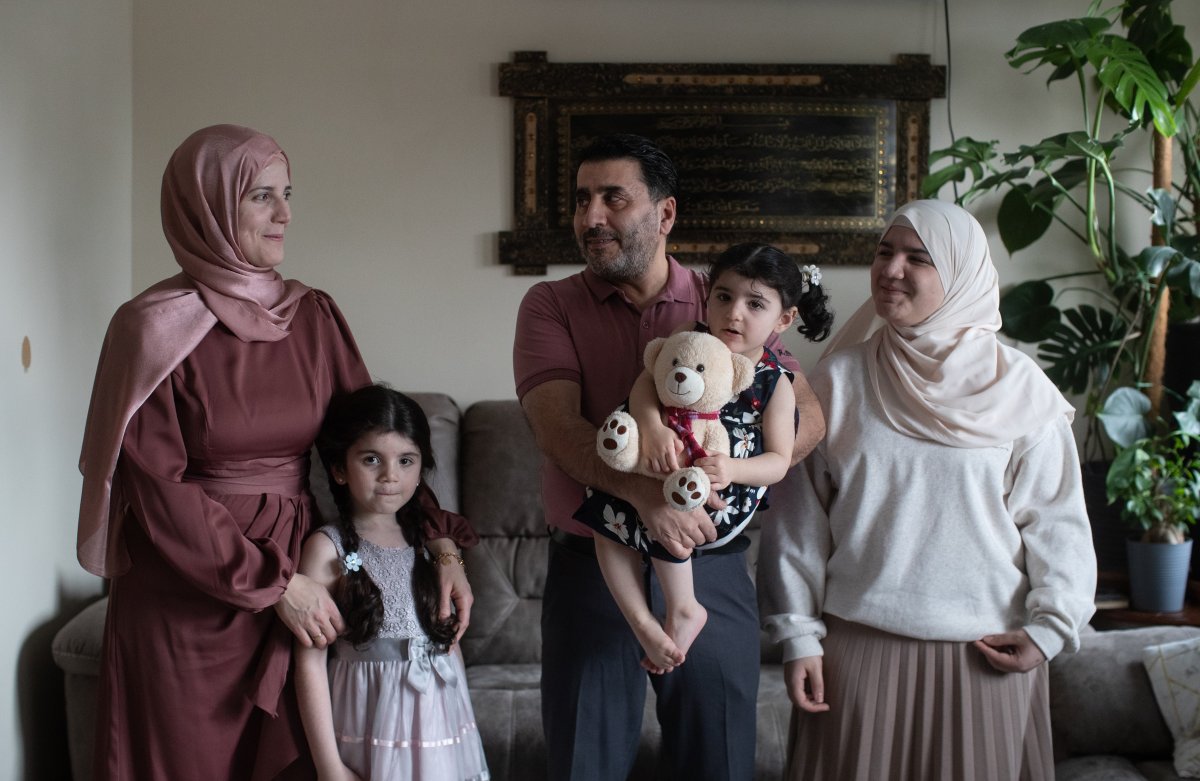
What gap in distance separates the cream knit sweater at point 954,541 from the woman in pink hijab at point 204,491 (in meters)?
0.85

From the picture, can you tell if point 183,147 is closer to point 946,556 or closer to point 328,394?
point 328,394

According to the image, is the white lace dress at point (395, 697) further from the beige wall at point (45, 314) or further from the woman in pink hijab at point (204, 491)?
the beige wall at point (45, 314)

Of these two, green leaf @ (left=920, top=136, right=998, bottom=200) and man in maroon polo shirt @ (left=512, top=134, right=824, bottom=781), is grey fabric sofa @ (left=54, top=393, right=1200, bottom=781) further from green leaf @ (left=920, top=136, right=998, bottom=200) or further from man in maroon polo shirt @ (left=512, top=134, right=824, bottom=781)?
green leaf @ (left=920, top=136, right=998, bottom=200)

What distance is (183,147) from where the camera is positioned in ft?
5.80

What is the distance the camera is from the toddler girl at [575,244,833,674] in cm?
159

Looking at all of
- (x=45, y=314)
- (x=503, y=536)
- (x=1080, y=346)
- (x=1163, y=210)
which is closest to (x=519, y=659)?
(x=503, y=536)

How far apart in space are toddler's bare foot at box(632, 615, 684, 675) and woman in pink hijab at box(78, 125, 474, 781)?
517 millimetres

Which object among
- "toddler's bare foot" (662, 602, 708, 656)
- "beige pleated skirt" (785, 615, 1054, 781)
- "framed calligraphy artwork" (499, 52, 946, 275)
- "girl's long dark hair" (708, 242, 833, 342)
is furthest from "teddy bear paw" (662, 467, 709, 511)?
"framed calligraphy artwork" (499, 52, 946, 275)

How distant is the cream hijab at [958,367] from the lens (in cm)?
166

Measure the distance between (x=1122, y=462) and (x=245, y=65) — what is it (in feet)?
9.07

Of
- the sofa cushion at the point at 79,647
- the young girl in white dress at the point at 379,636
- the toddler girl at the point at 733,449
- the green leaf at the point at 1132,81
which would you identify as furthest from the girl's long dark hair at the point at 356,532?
the green leaf at the point at 1132,81

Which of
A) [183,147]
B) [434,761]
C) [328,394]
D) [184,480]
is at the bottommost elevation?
[434,761]

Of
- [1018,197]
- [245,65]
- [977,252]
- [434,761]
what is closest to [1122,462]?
[1018,197]

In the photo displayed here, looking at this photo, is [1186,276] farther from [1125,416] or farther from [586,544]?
[586,544]
